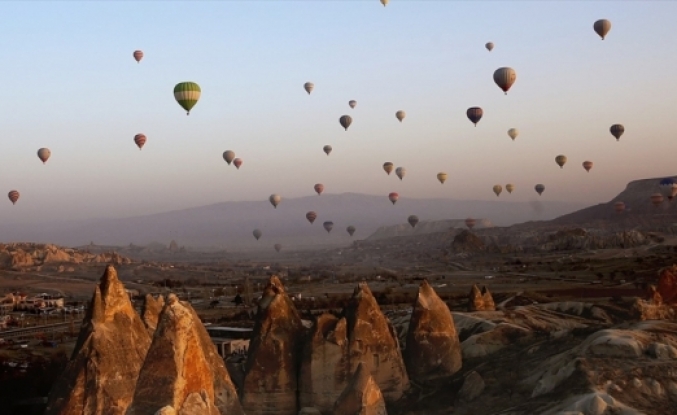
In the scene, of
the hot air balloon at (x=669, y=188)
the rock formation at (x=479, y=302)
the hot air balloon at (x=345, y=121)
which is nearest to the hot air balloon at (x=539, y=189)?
the hot air balloon at (x=669, y=188)

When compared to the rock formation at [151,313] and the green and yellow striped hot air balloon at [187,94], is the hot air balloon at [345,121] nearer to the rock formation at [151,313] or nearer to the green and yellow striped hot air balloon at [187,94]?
the green and yellow striped hot air balloon at [187,94]

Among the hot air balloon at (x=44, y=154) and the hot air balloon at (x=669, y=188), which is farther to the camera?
the hot air balloon at (x=669, y=188)

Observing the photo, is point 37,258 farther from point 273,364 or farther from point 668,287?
point 668,287

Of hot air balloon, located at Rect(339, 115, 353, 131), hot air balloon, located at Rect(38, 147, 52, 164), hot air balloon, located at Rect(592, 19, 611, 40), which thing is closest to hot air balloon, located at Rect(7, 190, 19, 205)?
hot air balloon, located at Rect(38, 147, 52, 164)

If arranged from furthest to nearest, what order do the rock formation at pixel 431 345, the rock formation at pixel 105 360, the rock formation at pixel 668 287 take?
the rock formation at pixel 668 287 → the rock formation at pixel 431 345 → the rock formation at pixel 105 360

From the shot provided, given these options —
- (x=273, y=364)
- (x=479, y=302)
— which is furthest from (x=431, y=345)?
(x=479, y=302)
